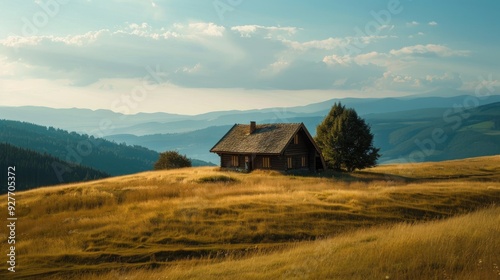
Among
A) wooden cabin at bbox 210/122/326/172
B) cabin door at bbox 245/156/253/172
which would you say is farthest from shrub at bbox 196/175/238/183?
cabin door at bbox 245/156/253/172

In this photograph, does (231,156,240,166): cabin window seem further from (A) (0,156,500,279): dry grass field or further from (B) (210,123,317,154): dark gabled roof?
(A) (0,156,500,279): dry grass field

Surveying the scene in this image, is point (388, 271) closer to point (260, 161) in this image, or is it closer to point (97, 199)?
point (97, 199)

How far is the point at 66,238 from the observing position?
18.1 meters

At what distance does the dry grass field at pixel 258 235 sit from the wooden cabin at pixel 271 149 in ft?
66.7

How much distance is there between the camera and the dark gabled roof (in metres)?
51.6

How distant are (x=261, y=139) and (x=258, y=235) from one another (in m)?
36.1

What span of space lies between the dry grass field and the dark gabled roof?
64.6 feet

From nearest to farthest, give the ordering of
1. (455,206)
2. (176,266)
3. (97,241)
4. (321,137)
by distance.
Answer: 1. (176,266)
2. (97,241)
3. (455,206)
4. (321,137)

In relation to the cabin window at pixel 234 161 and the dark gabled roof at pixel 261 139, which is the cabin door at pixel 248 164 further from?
the cabin window at pixel 234 161

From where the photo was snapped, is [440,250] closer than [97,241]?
Yes

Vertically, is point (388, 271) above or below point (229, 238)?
above

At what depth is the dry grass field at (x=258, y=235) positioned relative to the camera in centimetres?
1092

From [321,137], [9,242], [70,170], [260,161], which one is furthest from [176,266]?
[70,170]

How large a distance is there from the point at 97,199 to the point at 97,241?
12.2 metres
